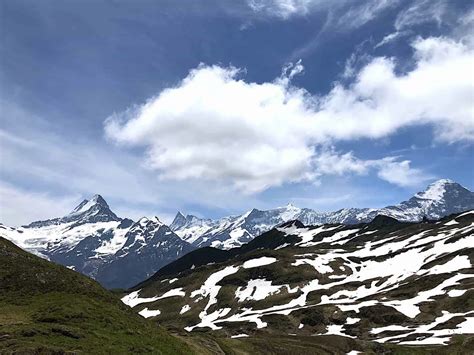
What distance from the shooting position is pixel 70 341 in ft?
159

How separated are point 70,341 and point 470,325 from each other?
126180 mm

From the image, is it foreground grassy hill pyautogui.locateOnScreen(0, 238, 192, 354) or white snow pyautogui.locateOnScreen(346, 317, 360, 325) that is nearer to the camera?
foreground grassy hill pyautogui.locateOnScreen(0, 238, 192, 354)

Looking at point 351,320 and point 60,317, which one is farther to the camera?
point 351,320

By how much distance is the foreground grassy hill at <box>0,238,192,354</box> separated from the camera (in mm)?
47184

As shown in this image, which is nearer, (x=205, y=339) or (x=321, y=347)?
(x=205, y=339)

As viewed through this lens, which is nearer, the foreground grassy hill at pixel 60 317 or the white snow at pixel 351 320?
the foreground grassy hill at pixel 60 317

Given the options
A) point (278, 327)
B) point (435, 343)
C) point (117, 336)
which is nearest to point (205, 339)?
point (117, 336)

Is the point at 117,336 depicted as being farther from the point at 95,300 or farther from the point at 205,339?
the point at 205,339

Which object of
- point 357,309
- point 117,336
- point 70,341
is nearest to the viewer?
point 70,341

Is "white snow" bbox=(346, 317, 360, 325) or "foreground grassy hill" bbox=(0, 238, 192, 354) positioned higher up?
"foreground grassy hill" bbox=(0, 238, 192, 354)

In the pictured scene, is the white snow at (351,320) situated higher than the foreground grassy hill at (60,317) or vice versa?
the foreground grassy hill at (60,317)

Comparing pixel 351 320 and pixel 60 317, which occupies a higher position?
pixel 60 317

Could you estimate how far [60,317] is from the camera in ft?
177

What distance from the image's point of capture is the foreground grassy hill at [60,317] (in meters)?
47.2
